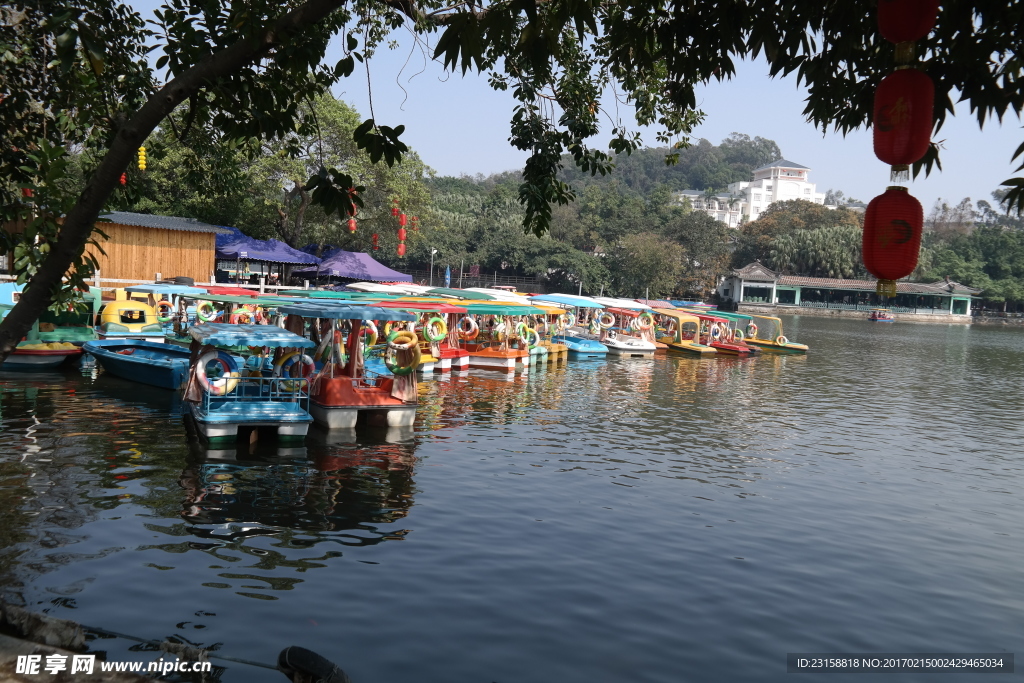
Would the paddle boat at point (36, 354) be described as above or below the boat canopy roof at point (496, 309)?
below

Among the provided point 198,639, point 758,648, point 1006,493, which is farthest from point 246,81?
point 1006,493

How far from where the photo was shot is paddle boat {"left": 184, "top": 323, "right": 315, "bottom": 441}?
49.4ft

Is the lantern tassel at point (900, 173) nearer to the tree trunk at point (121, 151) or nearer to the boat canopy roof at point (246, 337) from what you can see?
the tree trunk at point (121, 151)

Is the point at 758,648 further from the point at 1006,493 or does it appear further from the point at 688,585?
the point at 1006,493

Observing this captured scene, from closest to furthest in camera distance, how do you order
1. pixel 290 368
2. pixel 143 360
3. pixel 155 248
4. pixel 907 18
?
pixel 907 18
pixel 290 368
pixel 143 360
pixel 155 248

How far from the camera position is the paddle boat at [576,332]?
1507 inches

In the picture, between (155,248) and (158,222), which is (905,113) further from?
(158,222)

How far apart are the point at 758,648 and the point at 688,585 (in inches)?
63.1

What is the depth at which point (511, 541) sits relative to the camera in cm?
1114

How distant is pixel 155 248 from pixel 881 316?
81193mm

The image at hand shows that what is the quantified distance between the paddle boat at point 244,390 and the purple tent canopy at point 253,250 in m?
21.9

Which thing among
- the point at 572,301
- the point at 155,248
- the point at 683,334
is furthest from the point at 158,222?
the point at 683,334

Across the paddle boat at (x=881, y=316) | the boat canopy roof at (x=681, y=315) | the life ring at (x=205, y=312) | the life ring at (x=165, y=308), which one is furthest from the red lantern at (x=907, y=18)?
the paddle boat at (x=881, y=316)

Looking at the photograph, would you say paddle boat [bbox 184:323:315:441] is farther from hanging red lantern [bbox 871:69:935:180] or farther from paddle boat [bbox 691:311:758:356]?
paddle boat [bbox 691:311:758:356]
